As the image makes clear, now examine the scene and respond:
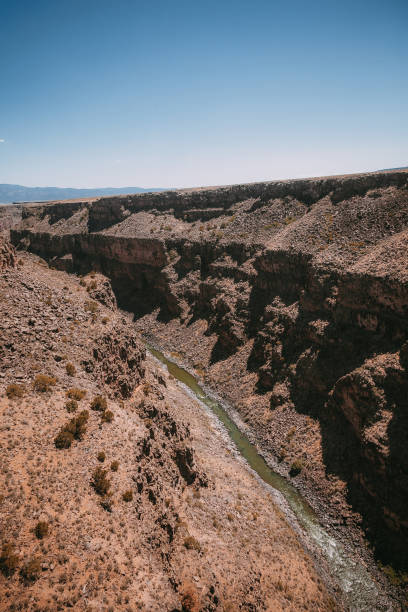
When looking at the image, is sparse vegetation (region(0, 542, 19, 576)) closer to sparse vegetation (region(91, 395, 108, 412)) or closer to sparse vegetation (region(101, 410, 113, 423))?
sparse vegetation (region(101, 410, 113, 423))

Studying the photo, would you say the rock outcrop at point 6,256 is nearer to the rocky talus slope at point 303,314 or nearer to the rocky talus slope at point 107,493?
the rocky talus slope at point 107,493

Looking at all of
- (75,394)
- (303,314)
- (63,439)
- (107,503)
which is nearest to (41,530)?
(107,503)

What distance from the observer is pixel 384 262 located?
37.6 metres

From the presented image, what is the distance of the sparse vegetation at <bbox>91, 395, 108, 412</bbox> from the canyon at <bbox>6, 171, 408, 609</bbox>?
16220mm

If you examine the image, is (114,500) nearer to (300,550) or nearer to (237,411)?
(300,550)

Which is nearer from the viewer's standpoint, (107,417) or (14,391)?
(14,391)

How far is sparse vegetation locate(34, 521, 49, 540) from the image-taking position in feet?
49.4

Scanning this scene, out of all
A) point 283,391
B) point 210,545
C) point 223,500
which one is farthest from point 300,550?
point 283,391

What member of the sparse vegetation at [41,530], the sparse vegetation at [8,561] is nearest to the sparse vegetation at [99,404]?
the sparse vegetation at [41,530]

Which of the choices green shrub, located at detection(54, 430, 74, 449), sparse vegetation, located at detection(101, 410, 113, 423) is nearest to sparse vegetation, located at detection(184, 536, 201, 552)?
sparse vegetation, located at detection(101, 410, 113, 423)

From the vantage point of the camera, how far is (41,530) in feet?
49.4

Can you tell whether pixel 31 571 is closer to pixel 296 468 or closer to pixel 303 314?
pixel 296 468

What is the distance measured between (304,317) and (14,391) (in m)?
35.5

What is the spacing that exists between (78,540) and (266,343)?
34.6 meters
